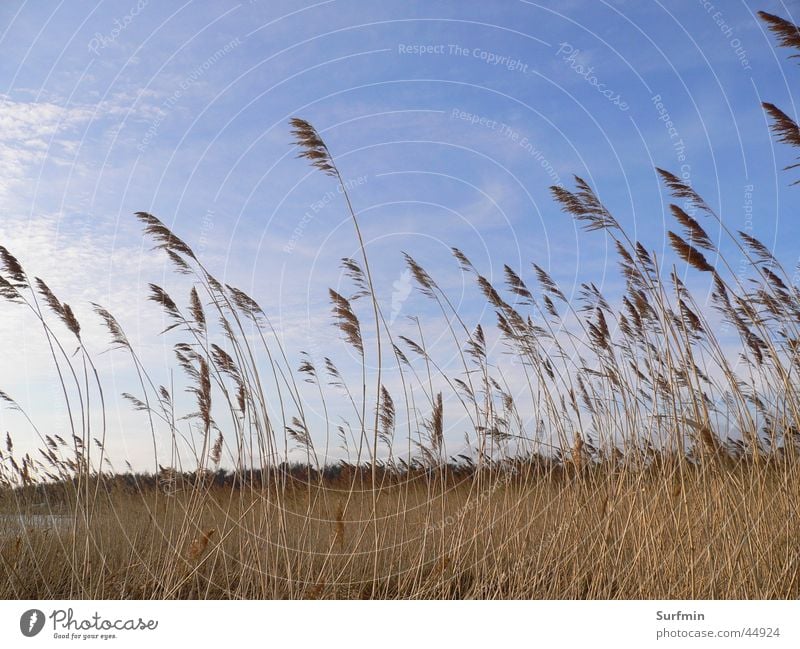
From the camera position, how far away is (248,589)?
364 cm

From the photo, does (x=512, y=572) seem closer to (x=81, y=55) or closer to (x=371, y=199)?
(x=371, y=199)

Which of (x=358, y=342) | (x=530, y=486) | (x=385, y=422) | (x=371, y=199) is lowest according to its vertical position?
(x=530, y=486)

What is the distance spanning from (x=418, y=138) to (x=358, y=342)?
4.19 ft

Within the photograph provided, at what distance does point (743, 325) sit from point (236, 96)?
304cm

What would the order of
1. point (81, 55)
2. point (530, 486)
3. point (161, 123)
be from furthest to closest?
point (530, 486), point (161, 123), point (81, 55)

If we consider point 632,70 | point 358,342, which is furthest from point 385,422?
point 632,70
